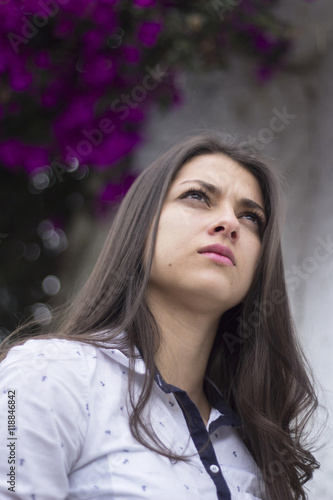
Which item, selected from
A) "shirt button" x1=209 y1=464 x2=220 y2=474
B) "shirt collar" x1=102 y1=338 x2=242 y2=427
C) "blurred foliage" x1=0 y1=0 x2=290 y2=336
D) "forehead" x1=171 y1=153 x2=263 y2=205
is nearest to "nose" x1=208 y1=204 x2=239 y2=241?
"forehead" x1=171 y1=153 x2=263 y2=205

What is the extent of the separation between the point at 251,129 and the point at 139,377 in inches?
62.3

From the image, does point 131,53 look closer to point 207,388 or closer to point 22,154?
point 22,154

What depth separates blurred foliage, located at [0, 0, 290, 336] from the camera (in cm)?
224

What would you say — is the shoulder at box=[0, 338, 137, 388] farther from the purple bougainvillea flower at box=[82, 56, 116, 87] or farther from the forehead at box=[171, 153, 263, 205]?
the purple bougainvillea flower at box=[82, 56, 116, 87]

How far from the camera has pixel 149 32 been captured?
2.29 metres

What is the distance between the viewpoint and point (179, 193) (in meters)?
1.73

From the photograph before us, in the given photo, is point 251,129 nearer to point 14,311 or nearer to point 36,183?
point 36,183

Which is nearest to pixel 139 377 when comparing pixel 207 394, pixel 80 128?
pixel 207 394

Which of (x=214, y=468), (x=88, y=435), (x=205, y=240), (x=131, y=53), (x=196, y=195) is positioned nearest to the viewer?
(x=88, y=435)

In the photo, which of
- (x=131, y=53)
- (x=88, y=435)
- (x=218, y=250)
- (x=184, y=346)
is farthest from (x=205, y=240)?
(x=131, y=53)

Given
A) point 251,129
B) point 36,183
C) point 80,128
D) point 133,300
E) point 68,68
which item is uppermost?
point 251,129

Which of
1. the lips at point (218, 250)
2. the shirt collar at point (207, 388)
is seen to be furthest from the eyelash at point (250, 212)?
the shirt collar at point (207, 388)

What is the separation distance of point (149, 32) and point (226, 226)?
3.20 feet

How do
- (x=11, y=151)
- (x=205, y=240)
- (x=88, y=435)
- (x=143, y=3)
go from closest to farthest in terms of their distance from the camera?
(x=88, y=435)
(x=205, y=240)
(x=143, y=3)
(x=11, y=151)
